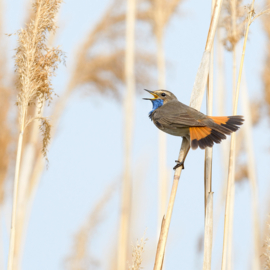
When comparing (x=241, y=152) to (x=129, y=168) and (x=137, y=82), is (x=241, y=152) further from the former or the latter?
(x=129, y=168)

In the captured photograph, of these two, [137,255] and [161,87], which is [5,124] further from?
[137,255]

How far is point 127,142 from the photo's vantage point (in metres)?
3.29

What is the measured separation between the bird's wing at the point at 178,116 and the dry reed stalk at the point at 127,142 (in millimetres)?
536

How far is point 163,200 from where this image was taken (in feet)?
11.1

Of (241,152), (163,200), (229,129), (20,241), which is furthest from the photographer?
(241,152)

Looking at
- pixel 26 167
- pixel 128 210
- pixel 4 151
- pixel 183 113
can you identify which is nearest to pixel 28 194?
pixel 26 167

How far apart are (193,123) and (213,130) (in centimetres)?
14

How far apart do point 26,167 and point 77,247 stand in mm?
765

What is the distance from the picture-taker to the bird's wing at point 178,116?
2359 millimetres

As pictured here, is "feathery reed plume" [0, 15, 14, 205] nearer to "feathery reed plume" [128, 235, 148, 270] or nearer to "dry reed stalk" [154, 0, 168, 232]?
"dry reed stalk" [154, 0, 168, 232]

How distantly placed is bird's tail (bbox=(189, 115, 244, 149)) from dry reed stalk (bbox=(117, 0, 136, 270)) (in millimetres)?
1011

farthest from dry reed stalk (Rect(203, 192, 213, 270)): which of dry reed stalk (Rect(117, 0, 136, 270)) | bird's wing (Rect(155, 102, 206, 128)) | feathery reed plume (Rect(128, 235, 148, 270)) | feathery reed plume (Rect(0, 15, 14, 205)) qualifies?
feathery reed plume (Rect(0, 15, 14, 205))

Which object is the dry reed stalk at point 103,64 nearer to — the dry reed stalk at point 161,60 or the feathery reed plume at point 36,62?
the dry reed stalk at point 161,60

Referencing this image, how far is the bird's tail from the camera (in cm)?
209
